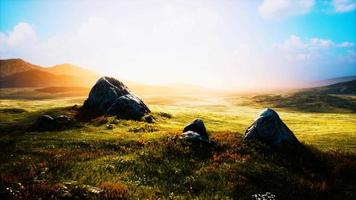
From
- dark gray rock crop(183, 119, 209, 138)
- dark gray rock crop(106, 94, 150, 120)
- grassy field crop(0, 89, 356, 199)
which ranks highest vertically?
dark gray rock crop(106, 94, 150, 120)

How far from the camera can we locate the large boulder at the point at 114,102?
56406mm

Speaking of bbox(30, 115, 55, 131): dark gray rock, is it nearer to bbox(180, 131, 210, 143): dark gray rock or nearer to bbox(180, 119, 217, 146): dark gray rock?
bbox(180, 119, 217, 146): dark gray rock

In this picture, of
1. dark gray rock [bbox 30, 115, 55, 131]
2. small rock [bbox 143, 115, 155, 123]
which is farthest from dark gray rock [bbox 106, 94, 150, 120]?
dark gray rock [bbox 30, 115, 55, 131]

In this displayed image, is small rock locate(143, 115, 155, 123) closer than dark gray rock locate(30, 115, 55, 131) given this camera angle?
No

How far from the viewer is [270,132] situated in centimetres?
3647

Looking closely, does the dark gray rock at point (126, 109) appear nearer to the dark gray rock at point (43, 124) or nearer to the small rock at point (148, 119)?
the small rock at point (148, 119)

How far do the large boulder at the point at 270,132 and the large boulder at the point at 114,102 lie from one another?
82.2ft

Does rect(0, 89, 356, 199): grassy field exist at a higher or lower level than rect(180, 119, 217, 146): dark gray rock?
lower

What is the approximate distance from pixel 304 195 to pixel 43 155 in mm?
23016

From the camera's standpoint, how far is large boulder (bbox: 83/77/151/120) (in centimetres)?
5641

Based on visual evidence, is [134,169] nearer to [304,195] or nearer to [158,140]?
[158,140]

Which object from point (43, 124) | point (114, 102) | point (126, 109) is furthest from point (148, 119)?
point (43, 124)

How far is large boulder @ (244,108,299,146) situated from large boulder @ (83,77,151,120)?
25060 mm

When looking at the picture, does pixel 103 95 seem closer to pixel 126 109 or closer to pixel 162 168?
pixel 126 109
